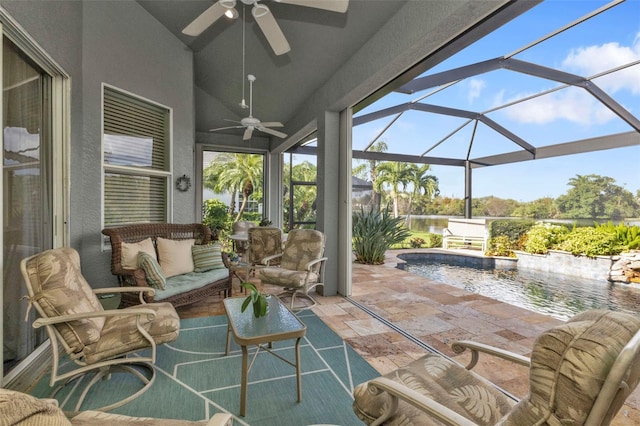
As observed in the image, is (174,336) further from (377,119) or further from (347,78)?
(377,119)

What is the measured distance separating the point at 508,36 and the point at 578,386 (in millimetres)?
4551

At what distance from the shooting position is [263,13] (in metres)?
2.42

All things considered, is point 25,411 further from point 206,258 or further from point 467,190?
point 467,190

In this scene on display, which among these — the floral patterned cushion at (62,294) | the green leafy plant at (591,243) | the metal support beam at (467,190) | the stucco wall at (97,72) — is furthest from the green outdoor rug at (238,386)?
the metal support beam at (467,190)

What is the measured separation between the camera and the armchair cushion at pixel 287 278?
370cm

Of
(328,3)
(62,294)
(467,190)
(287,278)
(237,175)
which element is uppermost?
(328,3)

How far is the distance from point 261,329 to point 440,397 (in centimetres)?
122

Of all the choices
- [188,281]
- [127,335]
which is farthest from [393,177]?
[127,335]

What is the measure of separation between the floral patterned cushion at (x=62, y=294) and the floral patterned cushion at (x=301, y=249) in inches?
98.2

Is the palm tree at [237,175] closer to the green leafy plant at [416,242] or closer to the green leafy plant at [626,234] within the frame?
the green leafy plant at [416,242]

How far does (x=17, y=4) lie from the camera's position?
2.04 meters

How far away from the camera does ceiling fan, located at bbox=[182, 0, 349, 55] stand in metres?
2.31

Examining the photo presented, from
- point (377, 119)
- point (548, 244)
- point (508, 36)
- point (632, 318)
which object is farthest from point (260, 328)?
point (548, 244)

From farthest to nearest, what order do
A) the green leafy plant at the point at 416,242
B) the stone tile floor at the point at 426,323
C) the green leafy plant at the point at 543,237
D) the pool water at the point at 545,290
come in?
the green leafy plant at the point at 416,242, the green leafy plant at the point at 543,237, the pool water at the point at 545,290, the stone tile floor at the point at 426,323
